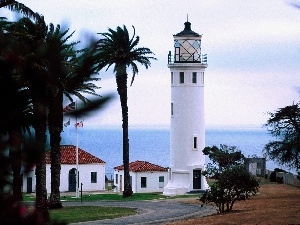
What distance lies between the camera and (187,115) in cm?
5359

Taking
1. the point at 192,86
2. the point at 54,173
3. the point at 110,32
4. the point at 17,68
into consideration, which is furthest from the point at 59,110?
the point at 192,86

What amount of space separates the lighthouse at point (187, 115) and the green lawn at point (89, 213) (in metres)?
15.1

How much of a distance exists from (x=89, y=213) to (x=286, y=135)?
15.3m

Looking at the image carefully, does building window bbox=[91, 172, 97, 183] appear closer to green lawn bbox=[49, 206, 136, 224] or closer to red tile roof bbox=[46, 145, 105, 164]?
red tile roof bbox=[46, 145, 105, 164]

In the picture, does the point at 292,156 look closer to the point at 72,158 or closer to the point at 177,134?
the point at 177,134

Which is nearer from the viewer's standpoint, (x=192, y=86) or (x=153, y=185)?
(x=192, y=86)

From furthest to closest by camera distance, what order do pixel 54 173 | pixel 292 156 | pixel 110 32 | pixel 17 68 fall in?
pixel 110 32 < pixel 292 156 < pixel 54 173 < pixel 17 68

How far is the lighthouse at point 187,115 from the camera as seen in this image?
176ft

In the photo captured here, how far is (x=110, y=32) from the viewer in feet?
162

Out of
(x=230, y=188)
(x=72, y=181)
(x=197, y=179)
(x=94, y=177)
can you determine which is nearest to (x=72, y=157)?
(x=72, y=181)

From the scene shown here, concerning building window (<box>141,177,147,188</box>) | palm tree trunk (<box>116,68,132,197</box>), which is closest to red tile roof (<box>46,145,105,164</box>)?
building window (<box>141,177,147,188</box>)

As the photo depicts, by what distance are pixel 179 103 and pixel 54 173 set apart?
16.6 metres

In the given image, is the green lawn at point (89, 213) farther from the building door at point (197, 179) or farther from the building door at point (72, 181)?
the building door at point (72, 181)

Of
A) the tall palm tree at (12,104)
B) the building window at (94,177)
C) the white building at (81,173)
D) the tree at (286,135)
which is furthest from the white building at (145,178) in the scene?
the tall palm tree at (12,104)
